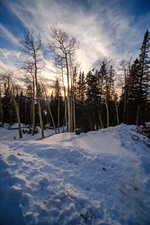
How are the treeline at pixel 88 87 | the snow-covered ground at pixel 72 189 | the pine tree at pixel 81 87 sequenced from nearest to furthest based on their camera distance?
the snow-covered ground at pixel 72 189, the treeline at pixel 88 87, the pine tree at pixel 81 87

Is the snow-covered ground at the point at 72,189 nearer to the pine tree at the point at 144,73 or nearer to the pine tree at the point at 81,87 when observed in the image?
the pine tree at the point at 144,73

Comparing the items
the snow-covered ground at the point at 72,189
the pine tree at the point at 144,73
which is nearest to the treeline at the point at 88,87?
the pine tree at the point at 144,73

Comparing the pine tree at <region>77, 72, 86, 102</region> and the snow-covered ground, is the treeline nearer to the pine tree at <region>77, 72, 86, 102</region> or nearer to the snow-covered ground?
the pine tree at <region>77, 72, 86, 102</region>

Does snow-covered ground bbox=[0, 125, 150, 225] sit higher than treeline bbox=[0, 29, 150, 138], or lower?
lower

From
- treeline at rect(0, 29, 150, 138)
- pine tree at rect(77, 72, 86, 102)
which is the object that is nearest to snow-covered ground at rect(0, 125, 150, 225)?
treeline at rect(0, 29, 150, 138)

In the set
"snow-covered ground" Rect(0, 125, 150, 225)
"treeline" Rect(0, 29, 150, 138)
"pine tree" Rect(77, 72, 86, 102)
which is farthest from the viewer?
"pine tree" Rect(77, 72, 86, 102)

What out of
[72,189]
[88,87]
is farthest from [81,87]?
[72,189]

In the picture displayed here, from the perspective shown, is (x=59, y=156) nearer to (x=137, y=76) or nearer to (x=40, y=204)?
(x=40, y=204)

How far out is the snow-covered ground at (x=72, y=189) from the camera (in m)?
2.10

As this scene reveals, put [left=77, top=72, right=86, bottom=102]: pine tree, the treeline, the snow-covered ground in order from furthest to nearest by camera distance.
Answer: [left=77, top=72, right=86, bottom=102]: pine tree, the treeline, the snow-covered ground

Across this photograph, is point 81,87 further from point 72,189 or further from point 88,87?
point 72,189

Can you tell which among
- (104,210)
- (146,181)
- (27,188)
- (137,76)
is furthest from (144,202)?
(137,76)

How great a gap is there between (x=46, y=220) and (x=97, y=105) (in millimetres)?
19509

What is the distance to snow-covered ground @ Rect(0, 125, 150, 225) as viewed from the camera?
2.10 m
